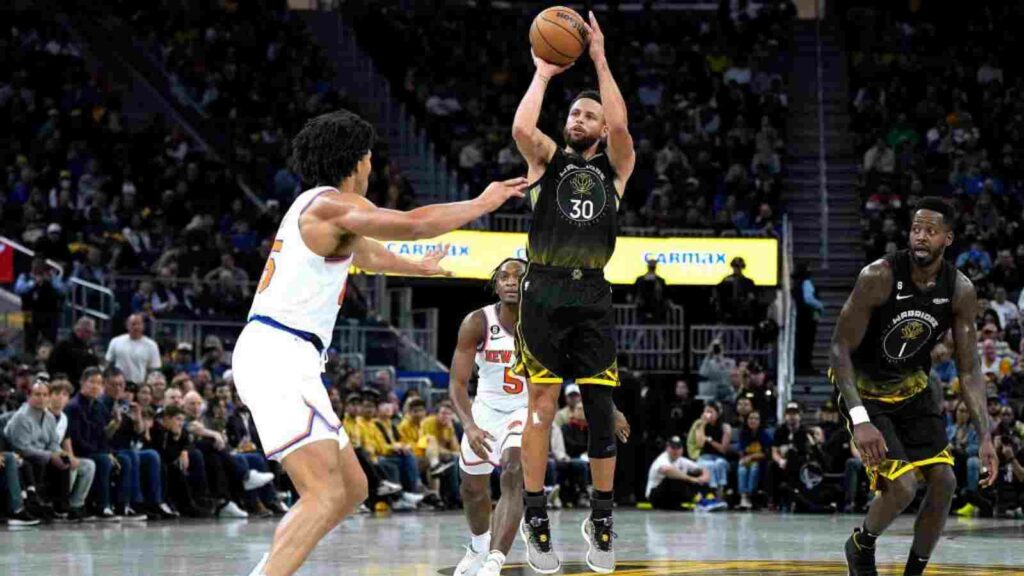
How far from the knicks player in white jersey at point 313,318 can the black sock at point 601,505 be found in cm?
229

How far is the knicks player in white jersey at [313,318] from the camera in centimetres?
745

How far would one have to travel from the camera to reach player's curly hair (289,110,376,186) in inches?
312

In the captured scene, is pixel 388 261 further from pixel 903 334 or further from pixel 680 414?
pixel 680 414

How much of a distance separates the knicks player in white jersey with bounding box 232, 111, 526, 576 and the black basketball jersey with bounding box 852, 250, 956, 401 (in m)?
2.61

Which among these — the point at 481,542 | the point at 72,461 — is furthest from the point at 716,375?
the point at 481,542

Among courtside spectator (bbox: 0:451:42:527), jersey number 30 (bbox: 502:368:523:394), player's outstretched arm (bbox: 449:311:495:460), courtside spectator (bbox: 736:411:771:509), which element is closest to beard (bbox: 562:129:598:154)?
player's outstretched arm (bbox: 449:311:495:460)

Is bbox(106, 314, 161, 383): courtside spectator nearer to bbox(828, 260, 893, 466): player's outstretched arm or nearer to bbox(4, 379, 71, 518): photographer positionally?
bbox(4, 379, 71, 518): photographer

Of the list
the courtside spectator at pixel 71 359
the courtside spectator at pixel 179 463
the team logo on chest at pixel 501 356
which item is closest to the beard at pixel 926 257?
the team logo on chest at pixel 501 356

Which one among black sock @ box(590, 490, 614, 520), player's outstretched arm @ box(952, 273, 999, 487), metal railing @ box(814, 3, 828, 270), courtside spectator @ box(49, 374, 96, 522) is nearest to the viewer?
player's outstretched arm @ box(952, 273, 999, 487)

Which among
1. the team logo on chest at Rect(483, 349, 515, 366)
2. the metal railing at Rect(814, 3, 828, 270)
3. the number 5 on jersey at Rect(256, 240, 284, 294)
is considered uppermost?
the metal railing at Rect(814, 3, 828, 270)

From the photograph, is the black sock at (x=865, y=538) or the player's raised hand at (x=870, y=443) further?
the black sock at (x=865, y=538)

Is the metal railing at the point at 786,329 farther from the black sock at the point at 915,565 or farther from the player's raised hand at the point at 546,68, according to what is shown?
the player's raised hand at the point at 546,68

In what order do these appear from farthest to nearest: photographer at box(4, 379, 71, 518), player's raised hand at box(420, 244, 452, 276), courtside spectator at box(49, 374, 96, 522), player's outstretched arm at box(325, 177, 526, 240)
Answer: courtside spectator at box(49, 374, 96, 522) < photographer at box(4, 379, 71, 518) < player's raised hand at box(420, 244, 452, 276) < player's outstretched arm at box(325, 177, 526, 240)

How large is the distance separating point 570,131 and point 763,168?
71.7 feet
